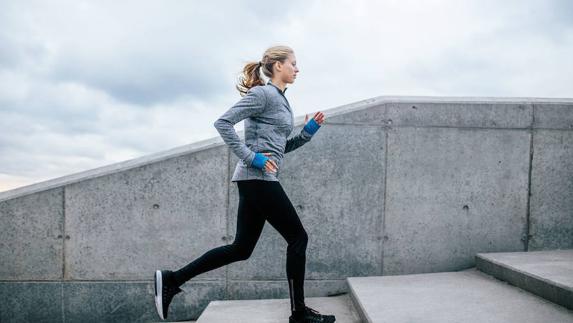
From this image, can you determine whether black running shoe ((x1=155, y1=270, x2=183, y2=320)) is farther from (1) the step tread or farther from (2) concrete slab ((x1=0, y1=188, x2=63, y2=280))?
(1) the step tread

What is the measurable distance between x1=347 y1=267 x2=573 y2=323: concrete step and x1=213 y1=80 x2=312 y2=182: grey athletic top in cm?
142

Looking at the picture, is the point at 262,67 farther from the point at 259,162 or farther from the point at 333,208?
the point at 333,208

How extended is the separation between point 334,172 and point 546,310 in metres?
2.20

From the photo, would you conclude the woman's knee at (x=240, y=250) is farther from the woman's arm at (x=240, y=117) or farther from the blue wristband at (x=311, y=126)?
the blue wristband at (x=311, y=126)

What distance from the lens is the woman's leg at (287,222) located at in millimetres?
2977

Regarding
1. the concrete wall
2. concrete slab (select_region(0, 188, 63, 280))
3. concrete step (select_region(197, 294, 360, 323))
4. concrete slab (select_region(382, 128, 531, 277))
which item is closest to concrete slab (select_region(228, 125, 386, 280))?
the concrete wall

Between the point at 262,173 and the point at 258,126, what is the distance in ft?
1.15

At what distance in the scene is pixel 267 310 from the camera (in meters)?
3.97

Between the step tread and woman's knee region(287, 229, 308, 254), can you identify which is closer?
woman's knee region(287, 229, 308, 254)

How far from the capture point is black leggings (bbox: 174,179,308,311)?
9.78 ft

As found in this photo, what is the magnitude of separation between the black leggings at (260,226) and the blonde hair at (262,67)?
31.1 inches

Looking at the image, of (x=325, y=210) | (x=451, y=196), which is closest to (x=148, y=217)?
(x=325, y=210)

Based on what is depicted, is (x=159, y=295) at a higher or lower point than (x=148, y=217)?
lower

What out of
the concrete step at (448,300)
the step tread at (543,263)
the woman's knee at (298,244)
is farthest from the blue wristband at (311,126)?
the step tread at (543,263)
